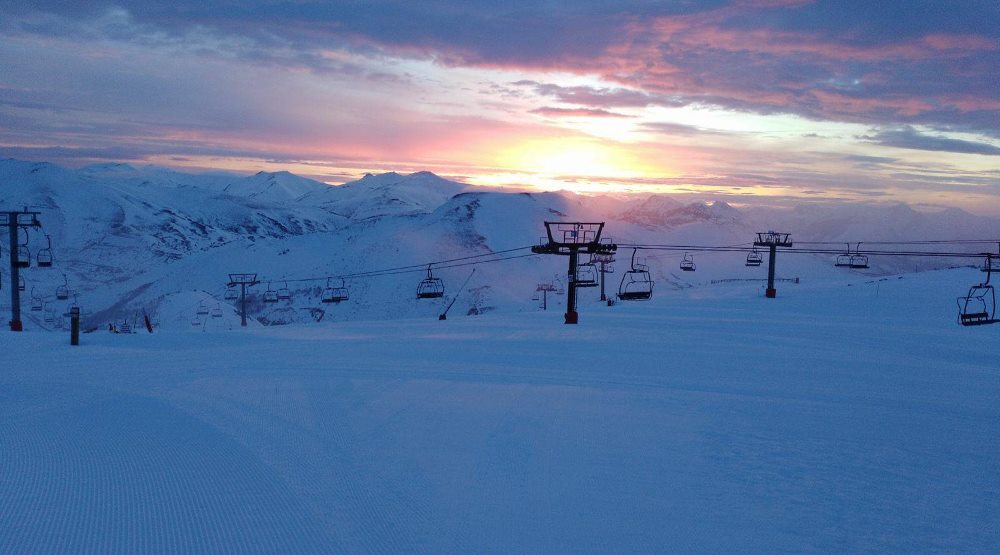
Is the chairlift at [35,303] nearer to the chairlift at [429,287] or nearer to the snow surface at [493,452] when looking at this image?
the chairlift at [429,287]

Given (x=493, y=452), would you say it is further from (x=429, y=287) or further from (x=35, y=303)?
(x=35, y=303)

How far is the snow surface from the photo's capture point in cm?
750

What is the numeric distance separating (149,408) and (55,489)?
15.4 feet

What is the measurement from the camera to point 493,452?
10.4 metres

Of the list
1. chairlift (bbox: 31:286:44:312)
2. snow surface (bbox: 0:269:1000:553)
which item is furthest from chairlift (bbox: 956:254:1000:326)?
chairlift (bbox: 31:286:44:312)

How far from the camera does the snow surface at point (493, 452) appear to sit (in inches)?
295

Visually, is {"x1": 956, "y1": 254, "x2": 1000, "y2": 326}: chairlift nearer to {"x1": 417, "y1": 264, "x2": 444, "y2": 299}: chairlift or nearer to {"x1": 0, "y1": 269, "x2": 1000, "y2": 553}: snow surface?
{"x1": 0, "y1": 269, "x2": 1000, "y2": 553}: snow surface

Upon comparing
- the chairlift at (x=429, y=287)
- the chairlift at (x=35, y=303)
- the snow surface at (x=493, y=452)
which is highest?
the chairlift at (x=429, y=287)

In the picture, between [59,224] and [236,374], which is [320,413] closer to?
[236,374]

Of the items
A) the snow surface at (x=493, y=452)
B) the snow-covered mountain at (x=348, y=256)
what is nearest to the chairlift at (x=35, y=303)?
the snow-covered mountain at (x=348, y=256)

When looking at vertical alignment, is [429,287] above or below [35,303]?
above

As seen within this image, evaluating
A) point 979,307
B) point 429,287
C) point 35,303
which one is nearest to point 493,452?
point 429,287

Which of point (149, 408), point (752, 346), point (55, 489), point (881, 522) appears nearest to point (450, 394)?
point (149, 408)

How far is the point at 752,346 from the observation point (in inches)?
966
